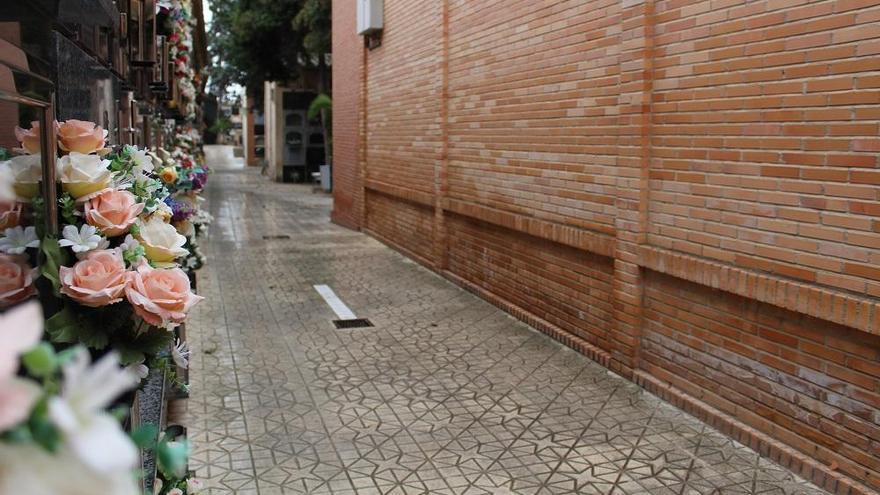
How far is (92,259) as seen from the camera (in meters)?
2.39

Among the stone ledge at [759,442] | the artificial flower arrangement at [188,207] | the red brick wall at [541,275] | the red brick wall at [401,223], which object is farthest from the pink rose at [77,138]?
the red brick wall at [401,223]

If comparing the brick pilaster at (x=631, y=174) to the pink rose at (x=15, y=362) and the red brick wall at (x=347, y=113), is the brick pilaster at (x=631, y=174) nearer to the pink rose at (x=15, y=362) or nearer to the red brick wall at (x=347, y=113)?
the pink rose at (x=15, y=362)

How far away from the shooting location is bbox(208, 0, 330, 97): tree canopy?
86.6 ft

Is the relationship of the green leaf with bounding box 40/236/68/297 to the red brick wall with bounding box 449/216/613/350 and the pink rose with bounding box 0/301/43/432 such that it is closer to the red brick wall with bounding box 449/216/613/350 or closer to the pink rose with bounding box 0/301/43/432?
the pink rose with bounding box 0/301/43/432

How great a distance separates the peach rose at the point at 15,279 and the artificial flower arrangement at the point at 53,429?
1.45 metres

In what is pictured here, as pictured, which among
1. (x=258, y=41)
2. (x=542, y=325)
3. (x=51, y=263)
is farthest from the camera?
(x=258, y=41)

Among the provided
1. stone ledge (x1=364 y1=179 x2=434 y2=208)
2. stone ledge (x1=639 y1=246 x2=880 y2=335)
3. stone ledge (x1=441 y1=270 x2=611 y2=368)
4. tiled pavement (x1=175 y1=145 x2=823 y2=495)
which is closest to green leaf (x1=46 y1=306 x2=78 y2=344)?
tiled pavement (x1=175 y1=145 x2=823 y2=495)

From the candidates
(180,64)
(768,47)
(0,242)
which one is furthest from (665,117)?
(180,64)

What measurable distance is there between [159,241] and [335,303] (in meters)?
7.09

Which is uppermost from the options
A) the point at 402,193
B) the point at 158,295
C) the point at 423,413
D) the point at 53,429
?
the point at 53,429

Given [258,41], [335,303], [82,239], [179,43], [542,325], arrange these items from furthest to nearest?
[258,41], [335,303], [179,43], [542,325], [82,239]

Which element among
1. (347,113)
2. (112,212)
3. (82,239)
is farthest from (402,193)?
(82,239)

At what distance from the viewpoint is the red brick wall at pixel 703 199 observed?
177 inches

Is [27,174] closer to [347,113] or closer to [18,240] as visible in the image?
[18,240]
